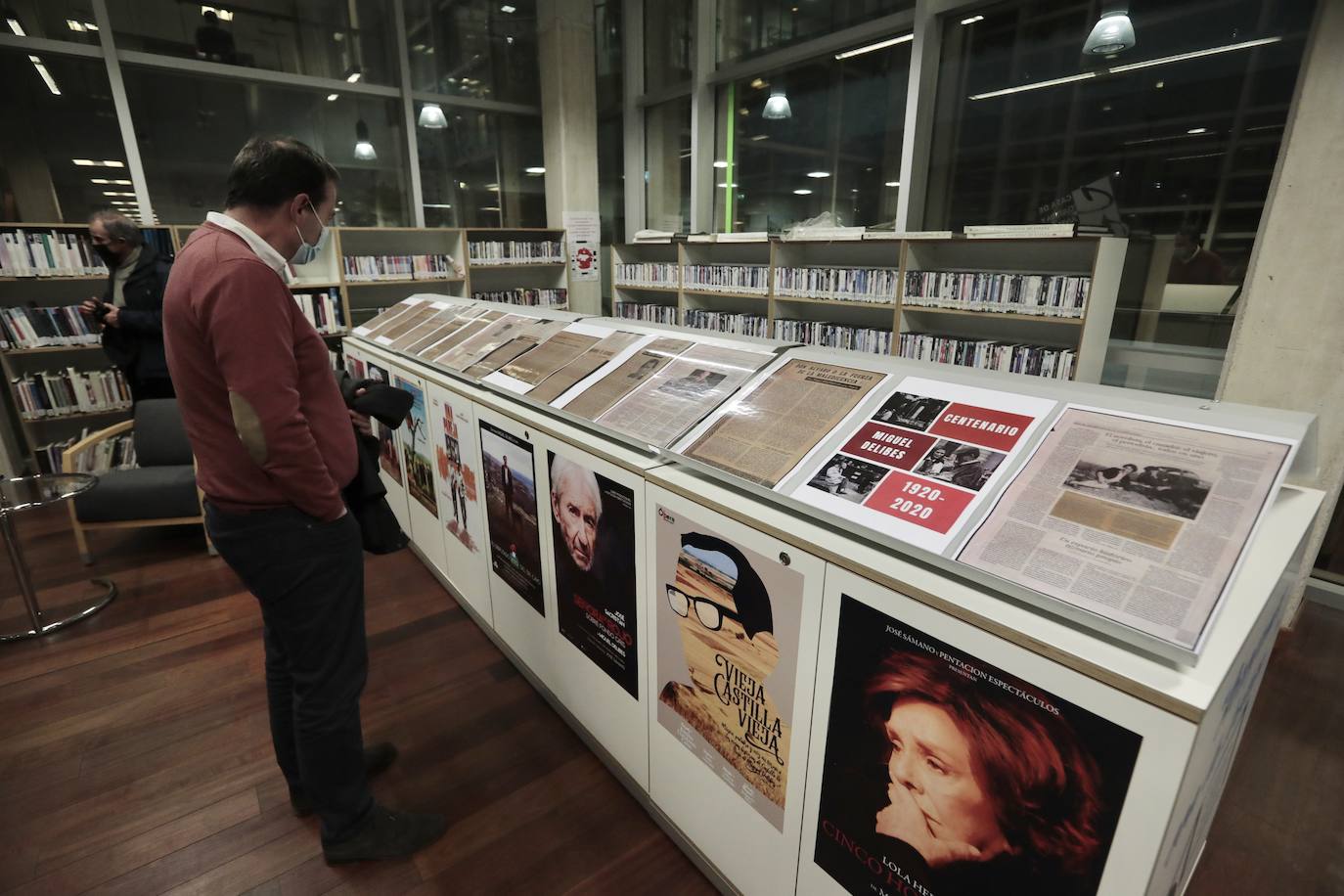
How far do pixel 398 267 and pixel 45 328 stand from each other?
2452 mm

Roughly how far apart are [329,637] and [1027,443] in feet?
5.25

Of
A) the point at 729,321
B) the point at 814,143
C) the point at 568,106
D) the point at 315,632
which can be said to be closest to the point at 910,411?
the point at 315,632

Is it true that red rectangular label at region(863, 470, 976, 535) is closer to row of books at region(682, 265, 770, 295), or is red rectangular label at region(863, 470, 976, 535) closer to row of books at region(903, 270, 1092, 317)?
row of books at region(903, 270, 1092, 317)

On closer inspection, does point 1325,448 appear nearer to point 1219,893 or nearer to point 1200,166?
point 1200,166

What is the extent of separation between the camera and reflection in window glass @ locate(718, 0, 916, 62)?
483 centimetres

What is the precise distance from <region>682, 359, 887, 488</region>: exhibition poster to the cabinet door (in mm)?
134

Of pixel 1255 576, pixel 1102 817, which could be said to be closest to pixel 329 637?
pixel 1102 817

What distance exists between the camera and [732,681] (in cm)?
142

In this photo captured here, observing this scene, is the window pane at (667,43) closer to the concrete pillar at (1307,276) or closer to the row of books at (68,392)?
the concrete pillar at (1307,276)

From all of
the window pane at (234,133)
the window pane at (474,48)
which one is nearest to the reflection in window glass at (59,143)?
the window pane at (234,133)

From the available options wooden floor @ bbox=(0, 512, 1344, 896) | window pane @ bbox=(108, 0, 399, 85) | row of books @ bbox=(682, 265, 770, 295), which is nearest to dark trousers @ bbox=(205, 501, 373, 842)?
wooden floor @ bbox=(0, 512, 1344, 896)

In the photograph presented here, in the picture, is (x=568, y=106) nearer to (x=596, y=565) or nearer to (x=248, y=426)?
(x=596, y=565)

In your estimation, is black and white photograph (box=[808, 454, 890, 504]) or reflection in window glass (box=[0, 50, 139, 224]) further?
reflection in window glass (box=[0, 50, 139, 224])

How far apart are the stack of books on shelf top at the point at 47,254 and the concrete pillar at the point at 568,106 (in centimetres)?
393
